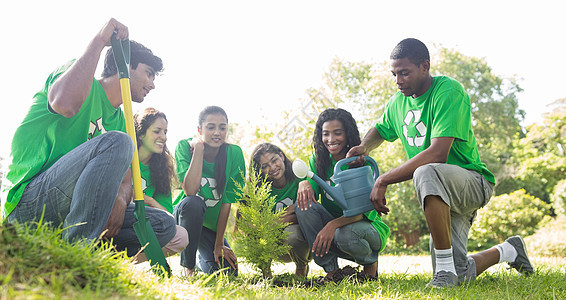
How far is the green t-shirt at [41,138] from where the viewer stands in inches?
90.8

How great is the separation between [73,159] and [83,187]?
18cm

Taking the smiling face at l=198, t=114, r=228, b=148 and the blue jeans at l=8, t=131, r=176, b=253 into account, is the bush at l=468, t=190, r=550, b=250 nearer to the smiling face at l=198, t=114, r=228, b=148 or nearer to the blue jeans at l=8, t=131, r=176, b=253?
the smiling face at l=198, t=114, r=228, b=148

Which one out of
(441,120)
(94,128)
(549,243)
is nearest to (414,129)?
(441,120)

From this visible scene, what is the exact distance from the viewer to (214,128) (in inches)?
148

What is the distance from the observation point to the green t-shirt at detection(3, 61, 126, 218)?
2.31m

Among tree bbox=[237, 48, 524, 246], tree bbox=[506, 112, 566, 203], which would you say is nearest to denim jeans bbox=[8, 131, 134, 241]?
tree bbox=[237, 48, 524, 246]

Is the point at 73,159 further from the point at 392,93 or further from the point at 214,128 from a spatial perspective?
the point at 392,93

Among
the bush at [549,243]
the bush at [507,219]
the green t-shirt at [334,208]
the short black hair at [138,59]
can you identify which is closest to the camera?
the short black hair at [138,59]

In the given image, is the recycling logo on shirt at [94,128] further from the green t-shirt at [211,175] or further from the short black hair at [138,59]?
the green t-shirt at [211,175]

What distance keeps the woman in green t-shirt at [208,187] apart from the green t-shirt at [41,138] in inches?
45.1

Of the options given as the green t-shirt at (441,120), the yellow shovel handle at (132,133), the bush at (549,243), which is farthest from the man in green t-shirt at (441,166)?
the bush at (549,243)

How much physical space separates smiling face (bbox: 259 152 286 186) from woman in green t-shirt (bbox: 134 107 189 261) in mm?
779

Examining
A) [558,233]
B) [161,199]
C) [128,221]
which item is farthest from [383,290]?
[558,233]

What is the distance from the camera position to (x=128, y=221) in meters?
2.75
